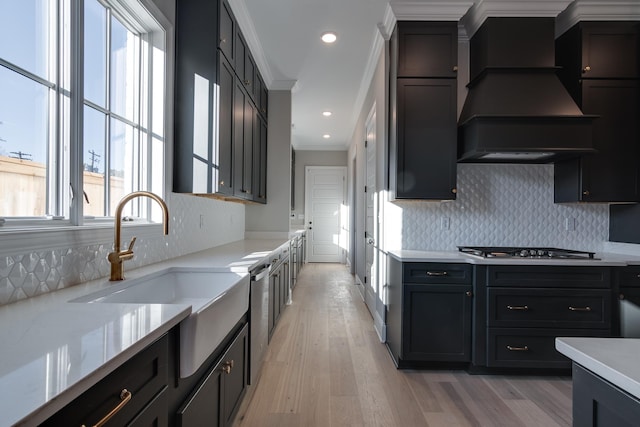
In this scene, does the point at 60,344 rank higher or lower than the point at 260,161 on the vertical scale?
lower

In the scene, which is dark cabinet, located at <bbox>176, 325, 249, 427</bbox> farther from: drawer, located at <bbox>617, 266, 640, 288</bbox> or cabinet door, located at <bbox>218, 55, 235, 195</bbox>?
drawer, located at <bbox>617, 266, 640, 288</bbox>

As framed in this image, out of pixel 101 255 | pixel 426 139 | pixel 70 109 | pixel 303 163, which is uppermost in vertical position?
pixel 303 163

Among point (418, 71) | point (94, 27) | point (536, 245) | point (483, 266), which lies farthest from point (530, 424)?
point (94, 27)

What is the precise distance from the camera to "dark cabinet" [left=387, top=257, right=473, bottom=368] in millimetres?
2412

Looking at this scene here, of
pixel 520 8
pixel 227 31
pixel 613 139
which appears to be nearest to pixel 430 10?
pixel 520 8

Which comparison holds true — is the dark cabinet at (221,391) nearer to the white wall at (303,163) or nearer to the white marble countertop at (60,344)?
the white marble countertop at (60,344)

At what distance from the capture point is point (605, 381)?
0.68 m

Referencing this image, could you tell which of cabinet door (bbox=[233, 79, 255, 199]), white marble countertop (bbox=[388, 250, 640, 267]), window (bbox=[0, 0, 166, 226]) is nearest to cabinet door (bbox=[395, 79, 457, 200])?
white marble countertop (bbox=[388, 250, 640, 267])

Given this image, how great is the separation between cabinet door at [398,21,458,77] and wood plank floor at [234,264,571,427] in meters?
2.35

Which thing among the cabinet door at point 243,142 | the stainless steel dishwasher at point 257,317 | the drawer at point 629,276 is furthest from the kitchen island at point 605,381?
the cabinet door at point 243,142

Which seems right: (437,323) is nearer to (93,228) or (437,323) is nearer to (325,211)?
(93,228)

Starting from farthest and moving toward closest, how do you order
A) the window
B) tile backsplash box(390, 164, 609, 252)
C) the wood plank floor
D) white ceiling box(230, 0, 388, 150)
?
tile backsplash box(390, 164, 609, 252)
white ceiling box(230, 0, 388, 150)
the wood plank floor
the window

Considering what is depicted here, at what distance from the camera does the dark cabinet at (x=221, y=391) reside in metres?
1.13

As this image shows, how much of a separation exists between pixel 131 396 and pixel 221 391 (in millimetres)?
765
